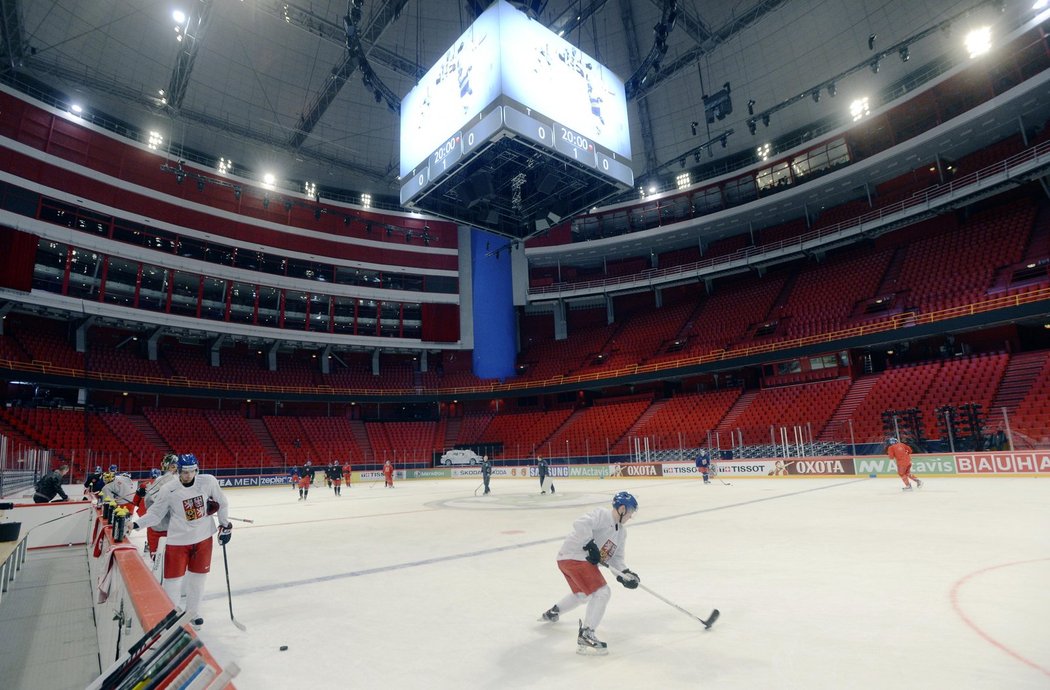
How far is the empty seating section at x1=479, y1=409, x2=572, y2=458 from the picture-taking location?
41156mm

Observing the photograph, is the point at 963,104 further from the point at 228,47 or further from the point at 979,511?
the point at 228,47

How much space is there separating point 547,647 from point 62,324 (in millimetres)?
43422

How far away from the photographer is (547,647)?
475cm

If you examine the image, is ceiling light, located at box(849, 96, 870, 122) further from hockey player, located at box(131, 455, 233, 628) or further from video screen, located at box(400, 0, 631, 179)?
hockey player, located at box(131, 455, 233, 628)

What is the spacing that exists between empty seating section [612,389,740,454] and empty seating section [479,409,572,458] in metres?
6.86

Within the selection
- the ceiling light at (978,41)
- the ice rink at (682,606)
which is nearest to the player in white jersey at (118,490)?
the ice rink at (682,606)

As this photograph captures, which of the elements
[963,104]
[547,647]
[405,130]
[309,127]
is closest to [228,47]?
[309,127]

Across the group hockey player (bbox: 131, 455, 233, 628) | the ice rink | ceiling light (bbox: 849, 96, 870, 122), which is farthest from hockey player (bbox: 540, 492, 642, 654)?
ceiling light (bbox: 849, 96, 870, 122)

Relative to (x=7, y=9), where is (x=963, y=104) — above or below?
below

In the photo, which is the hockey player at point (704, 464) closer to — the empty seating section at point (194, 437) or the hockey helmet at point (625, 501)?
the hockey helmet at point (625, 501)

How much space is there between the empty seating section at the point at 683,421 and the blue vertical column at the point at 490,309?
16168mm

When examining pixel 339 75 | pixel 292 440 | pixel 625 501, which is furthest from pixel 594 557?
pixel 292 440

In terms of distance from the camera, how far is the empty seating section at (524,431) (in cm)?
4116

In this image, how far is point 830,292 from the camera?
36406 mm
